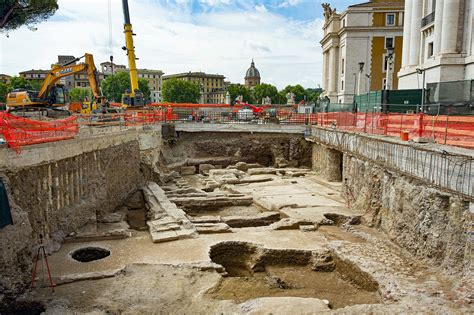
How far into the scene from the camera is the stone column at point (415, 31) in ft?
85.5

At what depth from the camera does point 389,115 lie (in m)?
15.2

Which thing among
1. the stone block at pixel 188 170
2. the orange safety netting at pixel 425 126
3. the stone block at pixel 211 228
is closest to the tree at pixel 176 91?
the stone block at pixel 188 170

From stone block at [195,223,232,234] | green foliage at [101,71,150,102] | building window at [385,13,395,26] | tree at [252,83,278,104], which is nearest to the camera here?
stone block at [195,223,232,234]

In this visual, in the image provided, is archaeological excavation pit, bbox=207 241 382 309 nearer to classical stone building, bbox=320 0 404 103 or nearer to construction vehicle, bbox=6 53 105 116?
construction vehicle, bbox=6 53 105 116

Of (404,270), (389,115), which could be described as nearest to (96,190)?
(404,270)

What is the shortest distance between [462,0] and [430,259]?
17697 mm

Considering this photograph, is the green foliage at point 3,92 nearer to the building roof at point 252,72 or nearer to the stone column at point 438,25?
the stone column at point 438,25

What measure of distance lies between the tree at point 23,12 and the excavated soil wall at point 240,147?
1263 centimetres

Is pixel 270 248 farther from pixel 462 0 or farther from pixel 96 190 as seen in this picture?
pixel 462 0

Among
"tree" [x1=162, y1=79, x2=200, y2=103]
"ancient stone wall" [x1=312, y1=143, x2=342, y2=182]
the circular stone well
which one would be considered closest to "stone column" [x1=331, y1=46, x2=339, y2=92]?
"ancient stone wall" [x1=312, y1=143, x2=342, y2=182]

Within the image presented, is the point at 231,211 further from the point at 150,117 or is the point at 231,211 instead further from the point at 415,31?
the point at 415,31

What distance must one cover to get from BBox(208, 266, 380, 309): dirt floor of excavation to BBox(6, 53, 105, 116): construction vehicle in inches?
685

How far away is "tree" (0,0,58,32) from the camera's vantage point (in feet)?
83.4

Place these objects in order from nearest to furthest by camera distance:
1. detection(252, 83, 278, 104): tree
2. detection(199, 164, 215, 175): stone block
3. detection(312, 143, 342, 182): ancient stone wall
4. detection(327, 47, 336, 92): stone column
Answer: detection(312, 143, 342, 182): ancient stone wall → detection(199, 164, 215, 175): stone block → detection(327, 47, 336, 92): stone column → detection(252, 83, 278, 104): tree
